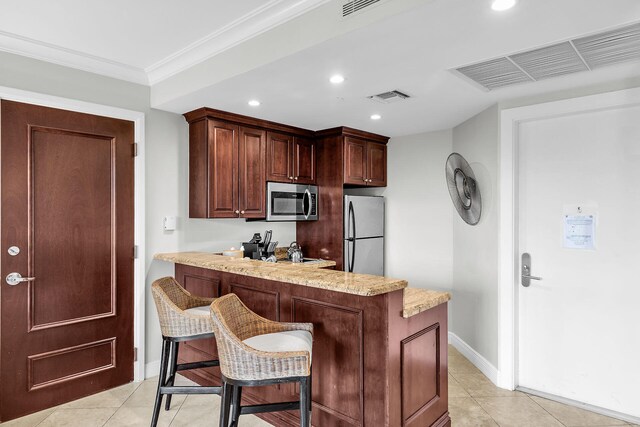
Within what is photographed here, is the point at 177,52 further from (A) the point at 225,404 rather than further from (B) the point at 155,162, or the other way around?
(A) the point at 225,404

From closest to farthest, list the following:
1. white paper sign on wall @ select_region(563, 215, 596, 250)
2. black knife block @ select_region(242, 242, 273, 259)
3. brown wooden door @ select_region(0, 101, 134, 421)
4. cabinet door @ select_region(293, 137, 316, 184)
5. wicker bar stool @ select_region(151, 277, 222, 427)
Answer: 1. wicker bar stool @ select_region(151, 277, 222, 427)
2. brown wooden door @ select_region(0, 101, 134, 421)
3. white paper sign on wall @ select_region(563, 215, 596, 250)
4. black knife block @ select_region(242, 242, 273, 259)
5. cabinet door @ select_region(293, 137, 316, 184)

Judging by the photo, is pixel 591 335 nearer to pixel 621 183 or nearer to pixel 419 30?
pixel 621 183

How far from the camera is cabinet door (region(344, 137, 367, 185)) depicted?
4227 mm

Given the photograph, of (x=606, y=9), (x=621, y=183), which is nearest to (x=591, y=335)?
(x=621, y=183)

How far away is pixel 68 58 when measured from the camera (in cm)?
285

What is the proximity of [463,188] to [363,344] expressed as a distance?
1.91 m

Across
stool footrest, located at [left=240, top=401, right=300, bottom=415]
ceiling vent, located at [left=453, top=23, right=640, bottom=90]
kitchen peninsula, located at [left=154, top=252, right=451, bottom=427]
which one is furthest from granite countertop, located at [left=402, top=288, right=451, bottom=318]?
ceiling vent, located at [left=453, top=23, right=640, bottom=90]

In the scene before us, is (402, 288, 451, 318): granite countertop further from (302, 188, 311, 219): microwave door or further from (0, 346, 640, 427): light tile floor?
(302, 188, 311, 219): microwave door

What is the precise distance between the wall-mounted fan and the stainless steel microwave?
159 centimetres

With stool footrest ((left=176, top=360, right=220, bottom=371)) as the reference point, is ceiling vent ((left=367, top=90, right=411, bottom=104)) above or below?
above

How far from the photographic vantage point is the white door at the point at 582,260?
8.61 feet

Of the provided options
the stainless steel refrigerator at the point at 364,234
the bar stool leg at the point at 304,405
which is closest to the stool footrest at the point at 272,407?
the bar stool leg at the point at 304,405

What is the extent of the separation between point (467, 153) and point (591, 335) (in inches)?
72.0

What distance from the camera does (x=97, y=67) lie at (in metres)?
3.00
